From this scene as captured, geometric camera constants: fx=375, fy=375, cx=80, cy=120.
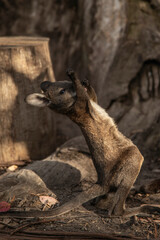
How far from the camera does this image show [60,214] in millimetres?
3980

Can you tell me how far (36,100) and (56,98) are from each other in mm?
225

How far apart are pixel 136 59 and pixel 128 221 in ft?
11.9

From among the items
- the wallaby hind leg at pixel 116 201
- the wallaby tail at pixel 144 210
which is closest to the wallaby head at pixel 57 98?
the wallaby hind leg at pixel 116 201

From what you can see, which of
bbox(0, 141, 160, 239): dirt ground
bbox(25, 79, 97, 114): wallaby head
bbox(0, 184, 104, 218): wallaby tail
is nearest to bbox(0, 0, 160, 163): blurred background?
bbox(0, 184, 104, 218): wallaby tail

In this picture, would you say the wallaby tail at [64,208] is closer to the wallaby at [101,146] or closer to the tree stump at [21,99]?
the wallaby at [101,146]

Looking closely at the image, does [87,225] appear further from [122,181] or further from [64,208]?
[122,181]

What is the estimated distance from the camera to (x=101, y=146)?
4328mm

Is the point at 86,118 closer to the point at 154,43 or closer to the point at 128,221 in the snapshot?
the point at 128,221

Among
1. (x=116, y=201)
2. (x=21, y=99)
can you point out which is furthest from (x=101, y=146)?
(x=21, y=99)

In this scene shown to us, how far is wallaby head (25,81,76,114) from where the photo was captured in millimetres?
4195

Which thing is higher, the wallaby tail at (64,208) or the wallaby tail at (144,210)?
the wallaby tail at (64,208)

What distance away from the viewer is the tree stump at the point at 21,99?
573 cm

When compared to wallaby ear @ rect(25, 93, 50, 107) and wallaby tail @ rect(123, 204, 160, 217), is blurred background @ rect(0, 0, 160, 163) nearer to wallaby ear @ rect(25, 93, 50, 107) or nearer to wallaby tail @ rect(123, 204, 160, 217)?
wallaby tail @ rect(123, 204, 160, 217)

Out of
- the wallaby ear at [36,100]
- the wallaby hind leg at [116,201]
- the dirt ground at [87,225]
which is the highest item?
the wallaby ear at [36,100]
